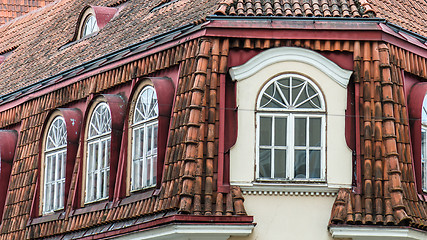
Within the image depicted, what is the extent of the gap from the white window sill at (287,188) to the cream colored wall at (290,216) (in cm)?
7

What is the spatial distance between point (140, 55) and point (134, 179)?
251 cm

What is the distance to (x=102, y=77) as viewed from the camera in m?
26.5

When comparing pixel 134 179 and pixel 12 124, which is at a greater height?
pixel 12 124

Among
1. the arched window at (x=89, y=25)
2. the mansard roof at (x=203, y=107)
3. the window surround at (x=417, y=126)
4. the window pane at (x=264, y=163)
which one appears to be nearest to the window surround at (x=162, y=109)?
the mansard roof at (x=203, y=107)

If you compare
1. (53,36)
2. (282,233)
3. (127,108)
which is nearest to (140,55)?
(127,108)

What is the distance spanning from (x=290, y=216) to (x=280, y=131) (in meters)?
1.52

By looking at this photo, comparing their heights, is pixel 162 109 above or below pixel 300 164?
above

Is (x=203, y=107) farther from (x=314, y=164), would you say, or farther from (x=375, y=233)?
(x=375, y=233)

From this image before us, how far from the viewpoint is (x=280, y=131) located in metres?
23.0

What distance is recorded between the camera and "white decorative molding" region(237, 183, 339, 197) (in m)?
22.6

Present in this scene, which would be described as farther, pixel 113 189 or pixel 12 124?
pixel 12 124

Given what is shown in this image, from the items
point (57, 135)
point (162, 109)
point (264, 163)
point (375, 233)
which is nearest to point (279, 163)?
point (264, 163)

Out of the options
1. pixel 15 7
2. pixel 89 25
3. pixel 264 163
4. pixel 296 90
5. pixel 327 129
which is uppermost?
pixel 15 7

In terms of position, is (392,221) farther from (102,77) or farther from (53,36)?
(53,36)
